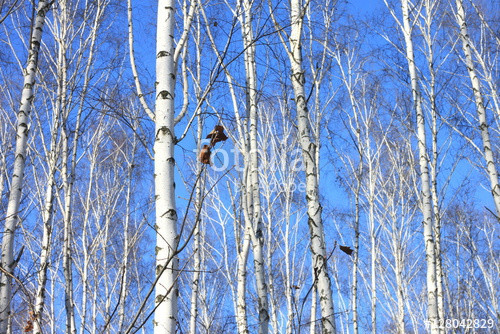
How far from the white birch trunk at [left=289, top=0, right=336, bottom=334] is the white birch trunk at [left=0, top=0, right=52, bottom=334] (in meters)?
2.02

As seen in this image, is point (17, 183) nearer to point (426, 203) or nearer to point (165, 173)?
point (165, 173)

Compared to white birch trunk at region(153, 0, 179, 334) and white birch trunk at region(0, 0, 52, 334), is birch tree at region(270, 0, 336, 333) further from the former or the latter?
white birch trunk at region(0, 0, 52, 334)

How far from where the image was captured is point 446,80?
789cm

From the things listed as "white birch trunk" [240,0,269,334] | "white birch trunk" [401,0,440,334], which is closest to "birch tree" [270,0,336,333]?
"white birch trunk" [240,0,269,334]

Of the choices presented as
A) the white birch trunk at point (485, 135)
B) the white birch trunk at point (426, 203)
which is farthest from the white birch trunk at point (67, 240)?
the white birch trunk at point (485, 135)

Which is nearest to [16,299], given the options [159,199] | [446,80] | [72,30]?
[72,30]

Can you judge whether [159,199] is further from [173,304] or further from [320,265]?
[320,265]

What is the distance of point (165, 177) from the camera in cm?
246

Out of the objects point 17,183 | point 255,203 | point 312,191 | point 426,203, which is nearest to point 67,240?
point 17,183

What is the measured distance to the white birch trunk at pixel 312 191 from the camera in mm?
3470

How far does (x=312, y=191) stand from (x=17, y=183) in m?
2.15

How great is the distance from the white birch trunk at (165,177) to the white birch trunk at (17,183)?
1443mm

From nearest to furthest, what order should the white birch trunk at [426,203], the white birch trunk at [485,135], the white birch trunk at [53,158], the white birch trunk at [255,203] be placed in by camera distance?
the white birch trunk at [255,203] → the white birch trunk at [485,135] → the white birch trunk at [53,158] → the white birch trunk at [426,203]

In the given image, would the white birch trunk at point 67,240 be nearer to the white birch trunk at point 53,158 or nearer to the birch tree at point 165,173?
the white birch trunk at point 53,158
